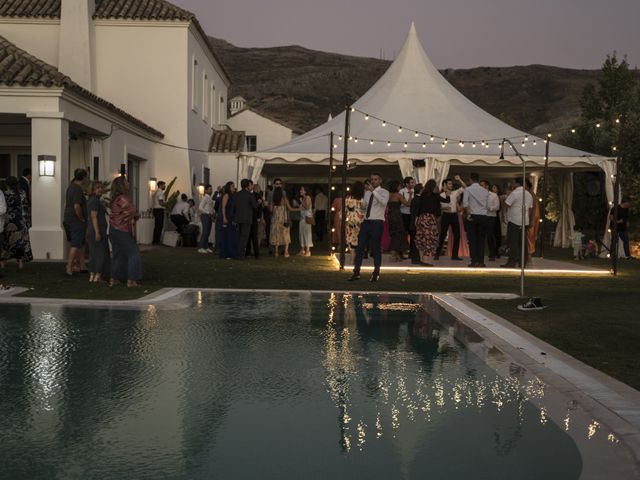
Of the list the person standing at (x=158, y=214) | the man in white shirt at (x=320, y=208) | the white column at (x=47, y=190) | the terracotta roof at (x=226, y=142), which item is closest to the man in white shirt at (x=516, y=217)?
the white column at (x=47, y=190)

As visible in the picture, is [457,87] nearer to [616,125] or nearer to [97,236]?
[616,125]

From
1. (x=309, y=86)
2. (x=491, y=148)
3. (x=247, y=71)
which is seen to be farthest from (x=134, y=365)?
(x=247, y=71)

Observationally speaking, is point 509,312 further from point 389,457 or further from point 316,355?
point 389,457

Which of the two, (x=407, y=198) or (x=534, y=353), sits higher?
(x=407, y=198)

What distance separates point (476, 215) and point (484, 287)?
396cm

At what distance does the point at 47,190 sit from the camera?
17.8 metres

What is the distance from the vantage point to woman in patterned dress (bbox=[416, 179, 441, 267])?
17.6 m

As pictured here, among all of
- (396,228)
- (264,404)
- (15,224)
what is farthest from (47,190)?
(264,404)

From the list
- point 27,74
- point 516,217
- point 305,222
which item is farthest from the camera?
point 305,222

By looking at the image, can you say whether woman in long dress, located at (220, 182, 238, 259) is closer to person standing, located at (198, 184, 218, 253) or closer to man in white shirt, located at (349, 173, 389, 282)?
person standing, located at (198, 184, 218, 253)

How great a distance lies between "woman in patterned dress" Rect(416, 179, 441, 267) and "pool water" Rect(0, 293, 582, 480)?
8.95 metres

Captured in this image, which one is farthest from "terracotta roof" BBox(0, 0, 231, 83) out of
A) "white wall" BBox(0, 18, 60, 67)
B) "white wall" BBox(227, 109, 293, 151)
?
"white wall" BBox(227, 109, 293, 151)

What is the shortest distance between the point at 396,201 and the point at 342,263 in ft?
9.49

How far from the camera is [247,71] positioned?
19262 centimetres
